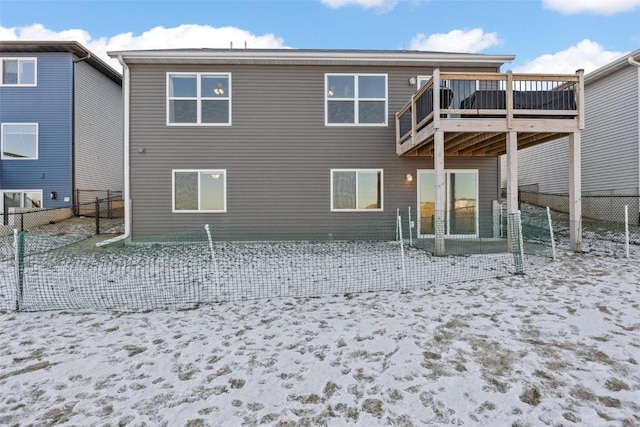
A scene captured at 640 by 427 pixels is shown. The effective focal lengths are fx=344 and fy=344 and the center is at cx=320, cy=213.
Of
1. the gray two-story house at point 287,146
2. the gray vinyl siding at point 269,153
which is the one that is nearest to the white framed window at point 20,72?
the gray two-story house at point 287,146

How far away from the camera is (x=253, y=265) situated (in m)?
6.58

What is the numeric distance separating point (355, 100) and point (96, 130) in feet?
39.6

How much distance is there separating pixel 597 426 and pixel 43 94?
57.8 ft

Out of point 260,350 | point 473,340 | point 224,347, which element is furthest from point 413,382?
point 224,347

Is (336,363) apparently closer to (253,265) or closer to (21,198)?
(253,265)

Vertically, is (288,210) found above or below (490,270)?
above

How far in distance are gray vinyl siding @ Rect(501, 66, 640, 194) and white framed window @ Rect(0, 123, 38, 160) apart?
21.1 meters

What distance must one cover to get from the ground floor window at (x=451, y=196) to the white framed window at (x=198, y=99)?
19.1ft

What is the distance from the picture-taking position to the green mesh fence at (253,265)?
15.6ft

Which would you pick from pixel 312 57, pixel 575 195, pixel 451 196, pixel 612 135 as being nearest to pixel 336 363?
pixel 575 195

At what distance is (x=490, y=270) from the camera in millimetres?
5926

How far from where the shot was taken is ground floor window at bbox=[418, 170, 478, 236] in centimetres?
973

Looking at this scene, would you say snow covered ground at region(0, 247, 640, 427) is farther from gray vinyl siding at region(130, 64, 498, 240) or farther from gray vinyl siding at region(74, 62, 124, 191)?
gray vinyl siding at region(74, 62, 124, 191)

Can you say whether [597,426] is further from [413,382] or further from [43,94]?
[43,94]
